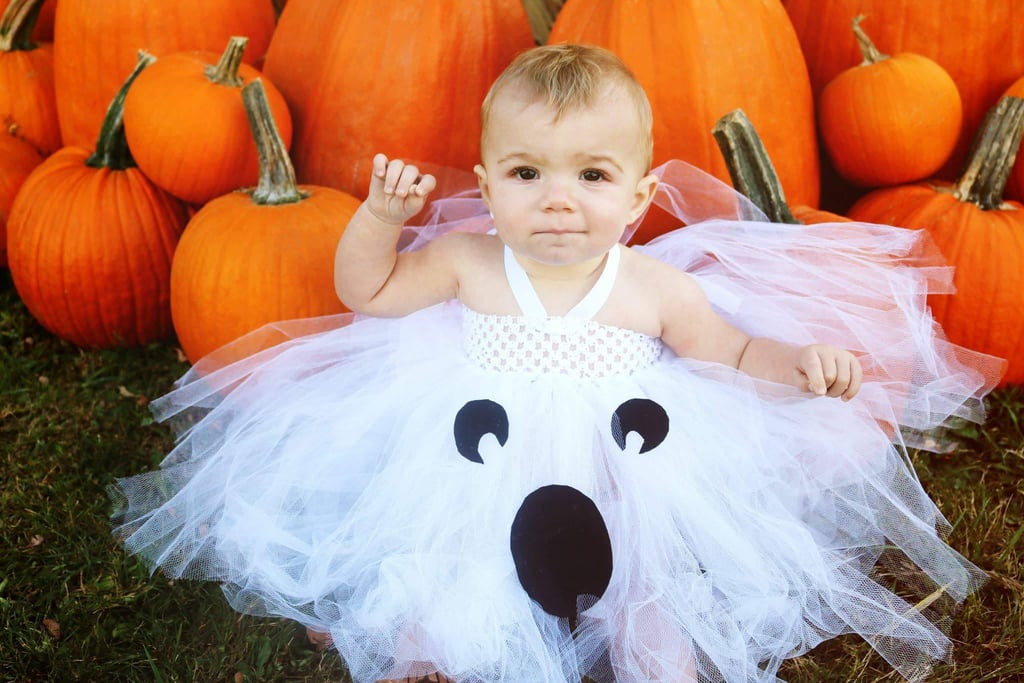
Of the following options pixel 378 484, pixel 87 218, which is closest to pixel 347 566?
pixel 378 484

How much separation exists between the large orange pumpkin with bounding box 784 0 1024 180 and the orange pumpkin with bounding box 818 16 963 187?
0.40 ft

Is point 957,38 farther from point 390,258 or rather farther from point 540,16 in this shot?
point 390,258

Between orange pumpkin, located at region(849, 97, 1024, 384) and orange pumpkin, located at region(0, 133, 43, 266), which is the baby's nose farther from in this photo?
orange pumpkin, located at region(0, 133, 43, 266)

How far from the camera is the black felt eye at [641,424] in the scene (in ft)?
5.23

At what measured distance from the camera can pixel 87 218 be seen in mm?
2318

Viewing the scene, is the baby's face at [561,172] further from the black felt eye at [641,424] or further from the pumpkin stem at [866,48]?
the pumpkin stem at [866,48]

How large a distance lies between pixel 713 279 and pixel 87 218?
161 centimetres

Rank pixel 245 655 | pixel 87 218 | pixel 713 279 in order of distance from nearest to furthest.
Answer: pixel 245 655, pixel 713 279, pixel 87 218

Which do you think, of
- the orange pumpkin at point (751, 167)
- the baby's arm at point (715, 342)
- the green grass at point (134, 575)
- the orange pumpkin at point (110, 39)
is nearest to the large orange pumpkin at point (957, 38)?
the orange pumpkin at point (751, 167)

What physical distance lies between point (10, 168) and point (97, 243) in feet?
1.89

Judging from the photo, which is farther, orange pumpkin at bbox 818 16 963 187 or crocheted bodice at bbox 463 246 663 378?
orange pumpkin at bbox 818 16 963 187

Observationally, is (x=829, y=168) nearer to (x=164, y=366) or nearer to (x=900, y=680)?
(x=900, y=680)

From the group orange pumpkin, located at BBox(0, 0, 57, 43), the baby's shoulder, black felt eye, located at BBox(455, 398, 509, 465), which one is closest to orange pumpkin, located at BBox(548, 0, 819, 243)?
the baby's shoulder

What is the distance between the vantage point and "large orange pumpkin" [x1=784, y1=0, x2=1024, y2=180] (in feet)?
7.70
